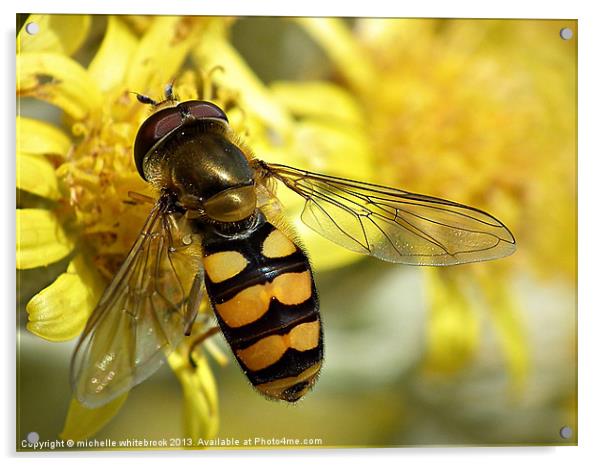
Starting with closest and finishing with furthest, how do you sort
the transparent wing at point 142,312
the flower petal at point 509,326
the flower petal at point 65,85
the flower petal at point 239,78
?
the transparent wing at point 142,312 → the flower petal at point 65,85 → the flower petal at point 239,78 → the flower petal at point 509,326

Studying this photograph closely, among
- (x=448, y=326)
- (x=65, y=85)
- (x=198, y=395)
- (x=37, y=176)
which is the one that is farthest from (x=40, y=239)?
(x=448, y=326)

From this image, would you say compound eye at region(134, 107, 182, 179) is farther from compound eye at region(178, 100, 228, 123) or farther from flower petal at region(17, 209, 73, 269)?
flower petal at region(17, 209, 73, 269)

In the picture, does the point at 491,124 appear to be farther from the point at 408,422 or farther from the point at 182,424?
the point at 182,424

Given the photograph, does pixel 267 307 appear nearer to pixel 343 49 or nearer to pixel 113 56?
pixel 113 56

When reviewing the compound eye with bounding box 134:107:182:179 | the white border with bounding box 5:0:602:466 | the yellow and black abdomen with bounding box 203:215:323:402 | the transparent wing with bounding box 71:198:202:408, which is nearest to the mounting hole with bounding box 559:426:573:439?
the white border with bounding box 5:0:602:466

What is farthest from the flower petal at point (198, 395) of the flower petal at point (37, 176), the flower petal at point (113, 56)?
the flower petal at point (113, 56)

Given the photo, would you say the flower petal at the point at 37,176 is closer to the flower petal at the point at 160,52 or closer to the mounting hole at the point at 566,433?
the flower petal at the point at 160,52
